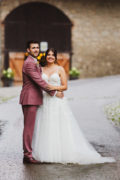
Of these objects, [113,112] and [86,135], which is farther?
[113,112]

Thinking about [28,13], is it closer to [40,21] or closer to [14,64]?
[40,21]

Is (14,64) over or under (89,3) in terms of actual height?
under

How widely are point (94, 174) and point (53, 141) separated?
0.93 meters

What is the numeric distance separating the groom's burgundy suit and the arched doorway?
51.8 ft

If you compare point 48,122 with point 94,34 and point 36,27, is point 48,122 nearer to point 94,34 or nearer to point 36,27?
point 36,27

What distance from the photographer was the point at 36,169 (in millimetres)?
5672

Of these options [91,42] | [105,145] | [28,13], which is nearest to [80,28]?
[91,42]

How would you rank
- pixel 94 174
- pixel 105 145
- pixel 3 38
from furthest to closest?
pixel 3 38 → pixel 105 145 → pixel 94 174

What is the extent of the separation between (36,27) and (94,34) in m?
3.13

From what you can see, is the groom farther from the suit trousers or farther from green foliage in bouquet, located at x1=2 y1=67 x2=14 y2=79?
green foliage in bouquet, located at x1=2 y1=67 x2=14 y2=79

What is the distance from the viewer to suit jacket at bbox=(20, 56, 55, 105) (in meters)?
6.10

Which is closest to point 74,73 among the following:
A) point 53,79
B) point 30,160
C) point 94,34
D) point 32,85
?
point 94,34

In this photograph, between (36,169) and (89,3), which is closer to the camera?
(36,169)

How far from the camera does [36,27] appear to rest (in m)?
22.1
